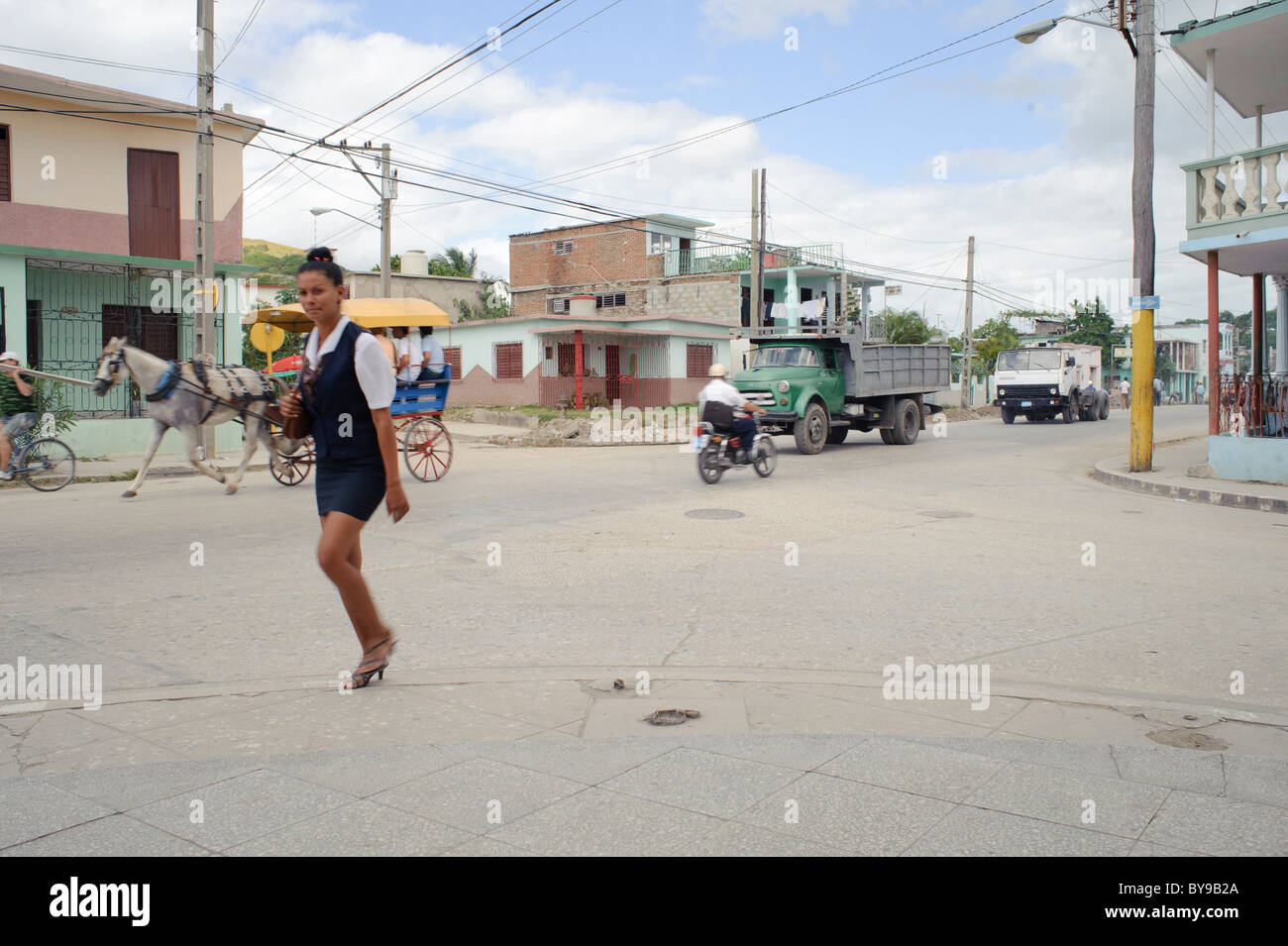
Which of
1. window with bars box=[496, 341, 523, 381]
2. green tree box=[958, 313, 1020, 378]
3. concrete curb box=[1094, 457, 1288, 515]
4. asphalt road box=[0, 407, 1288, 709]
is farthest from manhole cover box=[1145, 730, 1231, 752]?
green tree box=[958, 313, 1020, 378]

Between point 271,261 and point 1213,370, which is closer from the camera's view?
point 1213,370

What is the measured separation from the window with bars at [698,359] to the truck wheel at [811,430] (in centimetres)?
2024

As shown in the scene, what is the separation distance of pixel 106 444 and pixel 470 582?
563 inches

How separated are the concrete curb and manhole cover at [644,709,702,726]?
37.5 feet

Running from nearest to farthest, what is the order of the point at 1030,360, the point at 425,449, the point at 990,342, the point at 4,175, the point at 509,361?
1. the point at 425,449
2. the point at 4,175
3. the point at 1030,360
4. the point at 509,361
5. the point at 990,342

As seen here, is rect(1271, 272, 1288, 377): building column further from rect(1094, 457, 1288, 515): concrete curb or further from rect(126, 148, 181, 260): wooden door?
rect(126, 148, 181, 260): wooden door

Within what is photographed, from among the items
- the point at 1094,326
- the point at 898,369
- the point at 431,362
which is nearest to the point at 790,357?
the point at 898,369

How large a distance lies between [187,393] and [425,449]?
3.39 metres

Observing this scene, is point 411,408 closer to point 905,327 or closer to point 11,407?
point 11,407

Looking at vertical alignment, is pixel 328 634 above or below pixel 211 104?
below

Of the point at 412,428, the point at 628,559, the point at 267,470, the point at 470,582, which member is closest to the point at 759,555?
the point at 628,559

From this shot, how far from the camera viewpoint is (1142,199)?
16.6 meters

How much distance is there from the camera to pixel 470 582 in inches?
311

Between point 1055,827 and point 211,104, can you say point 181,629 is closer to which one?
point 1055,827
